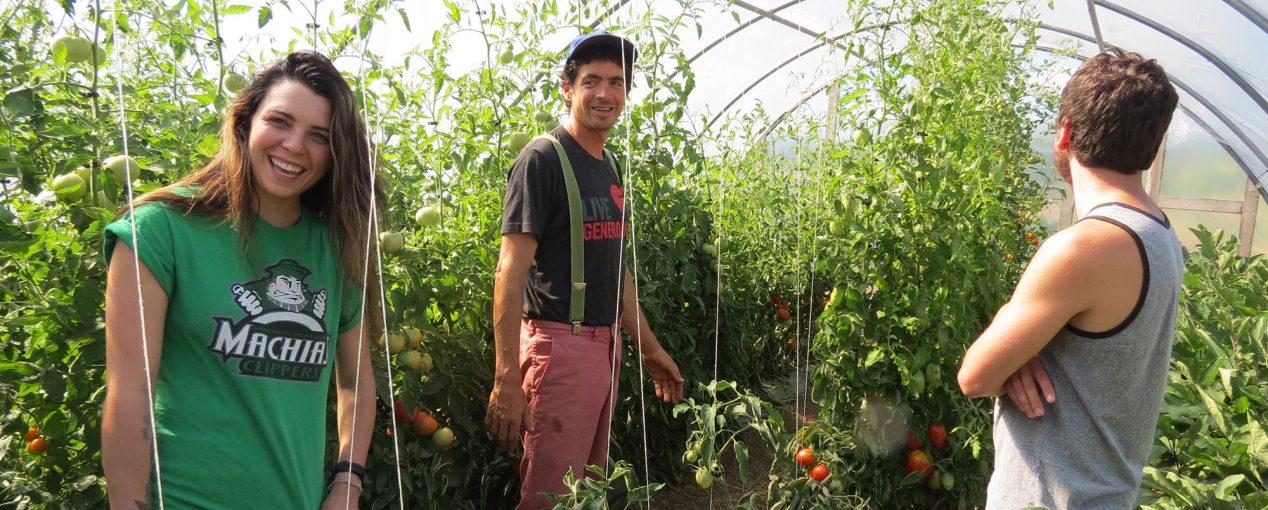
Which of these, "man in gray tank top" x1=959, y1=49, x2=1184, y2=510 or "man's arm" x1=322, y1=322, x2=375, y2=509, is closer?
"man in gray tank top" x1=959, y1=49, x2=1184, y2=510

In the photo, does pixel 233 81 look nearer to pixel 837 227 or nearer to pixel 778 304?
pixel 837 227

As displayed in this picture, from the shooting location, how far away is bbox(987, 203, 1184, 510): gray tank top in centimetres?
111

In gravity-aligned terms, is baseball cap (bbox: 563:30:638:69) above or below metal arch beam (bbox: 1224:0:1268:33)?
below

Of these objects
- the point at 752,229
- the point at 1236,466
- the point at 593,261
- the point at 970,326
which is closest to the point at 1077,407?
the point at 1236,466

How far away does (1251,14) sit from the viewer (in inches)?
199

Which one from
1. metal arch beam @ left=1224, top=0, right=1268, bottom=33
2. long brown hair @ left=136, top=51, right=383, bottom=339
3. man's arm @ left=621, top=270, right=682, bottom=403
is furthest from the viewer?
metal arch beam @ left=1224, top=0, right=1268, bottom=33

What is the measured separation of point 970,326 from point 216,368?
207 centimetres

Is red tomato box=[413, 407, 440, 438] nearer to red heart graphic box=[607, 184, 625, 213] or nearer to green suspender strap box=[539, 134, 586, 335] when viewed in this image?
green suspender strap box=[539, 134, 586, 335]

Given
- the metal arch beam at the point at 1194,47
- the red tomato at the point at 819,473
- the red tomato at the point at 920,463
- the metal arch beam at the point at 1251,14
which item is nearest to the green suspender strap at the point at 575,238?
the red tomato at the point at 819,473

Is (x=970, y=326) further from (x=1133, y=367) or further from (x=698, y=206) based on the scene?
(x=1133, y=367)

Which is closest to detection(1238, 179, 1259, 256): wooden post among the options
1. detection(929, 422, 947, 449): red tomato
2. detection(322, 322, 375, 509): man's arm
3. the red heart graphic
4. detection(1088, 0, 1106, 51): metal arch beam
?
detection(1088, 0, 1106, 51): metal arch beam

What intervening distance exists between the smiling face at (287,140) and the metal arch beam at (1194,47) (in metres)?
6.12

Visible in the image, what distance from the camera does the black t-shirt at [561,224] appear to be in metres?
1.76

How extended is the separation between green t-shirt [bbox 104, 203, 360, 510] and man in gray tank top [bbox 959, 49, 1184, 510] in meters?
0.99
